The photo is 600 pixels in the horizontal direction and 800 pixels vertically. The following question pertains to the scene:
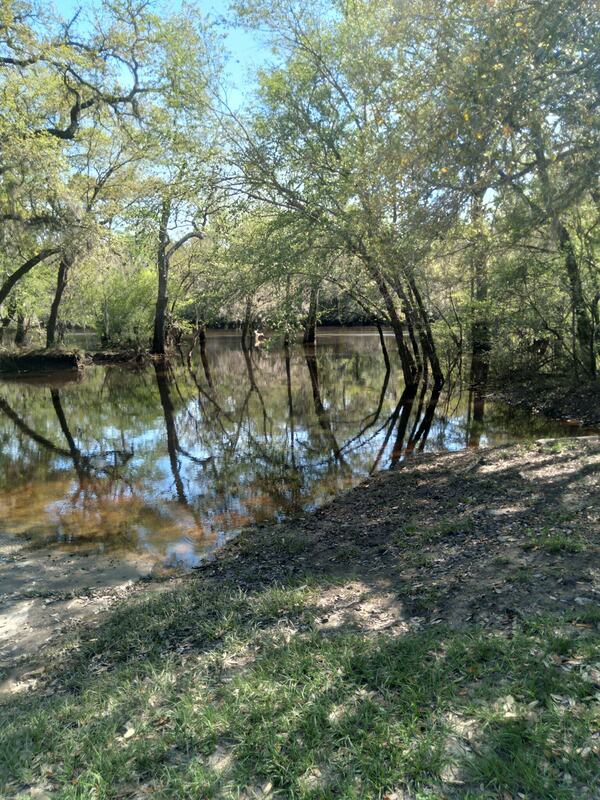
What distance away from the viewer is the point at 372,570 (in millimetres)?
5348

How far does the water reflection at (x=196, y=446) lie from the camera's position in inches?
333

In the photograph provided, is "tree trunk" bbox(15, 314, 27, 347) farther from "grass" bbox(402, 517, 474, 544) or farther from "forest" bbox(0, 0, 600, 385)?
"grass" bbox(402, 517, 474, 544)

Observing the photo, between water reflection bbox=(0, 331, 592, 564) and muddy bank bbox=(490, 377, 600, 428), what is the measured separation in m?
0.75

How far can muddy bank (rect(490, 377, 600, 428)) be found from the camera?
1427 cm

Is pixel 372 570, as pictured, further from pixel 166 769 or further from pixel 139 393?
pixel 139 393

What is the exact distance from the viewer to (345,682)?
3277 millimetres

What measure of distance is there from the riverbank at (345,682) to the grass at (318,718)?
0.01 meters

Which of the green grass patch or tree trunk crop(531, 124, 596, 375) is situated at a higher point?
tree trunk crop(531, 124, 596, 375)

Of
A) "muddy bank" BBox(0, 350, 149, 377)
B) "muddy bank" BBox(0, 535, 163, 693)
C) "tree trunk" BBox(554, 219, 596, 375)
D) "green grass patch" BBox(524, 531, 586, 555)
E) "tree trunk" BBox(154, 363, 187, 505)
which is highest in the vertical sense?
"tree trunk" BBox(554, 219, 596, 375)

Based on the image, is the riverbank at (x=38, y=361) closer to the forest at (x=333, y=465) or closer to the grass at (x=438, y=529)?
the forest at (x=333, y=465)

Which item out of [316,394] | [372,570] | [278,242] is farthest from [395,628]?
[316,394]

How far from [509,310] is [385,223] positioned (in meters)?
6.45

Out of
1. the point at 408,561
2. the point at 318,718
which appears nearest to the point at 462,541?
the point at 408,561

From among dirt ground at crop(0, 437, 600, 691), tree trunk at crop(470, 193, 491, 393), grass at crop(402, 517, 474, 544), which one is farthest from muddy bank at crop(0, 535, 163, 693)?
tree trunk at crop(470, 193, 491, 393)
